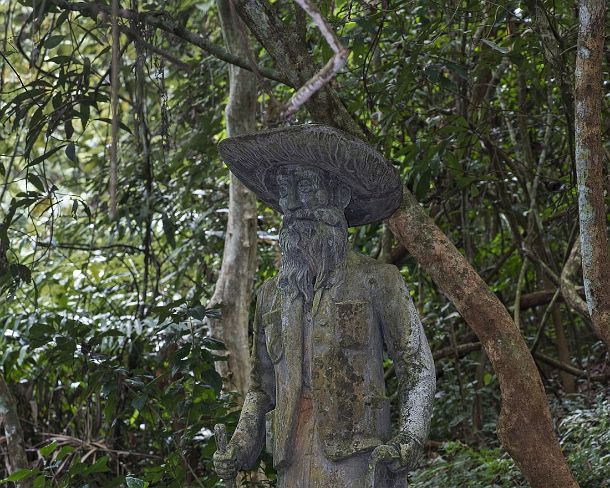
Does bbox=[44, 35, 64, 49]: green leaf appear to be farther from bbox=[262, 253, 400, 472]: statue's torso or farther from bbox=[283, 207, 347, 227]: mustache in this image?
bbox=[262, 253, 400, 472]: statue's torso

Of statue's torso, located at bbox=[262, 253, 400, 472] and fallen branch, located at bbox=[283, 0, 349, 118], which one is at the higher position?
fallen branch, located at bbox=[283, 0, 349, 118]

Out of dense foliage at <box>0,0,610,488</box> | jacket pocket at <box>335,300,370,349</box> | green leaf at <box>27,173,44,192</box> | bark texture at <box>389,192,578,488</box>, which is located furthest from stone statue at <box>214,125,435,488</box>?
green leaf at <box>27,173,44,192</box>

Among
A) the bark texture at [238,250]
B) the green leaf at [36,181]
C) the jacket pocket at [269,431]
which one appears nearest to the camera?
the jacket pocket at [269,431]

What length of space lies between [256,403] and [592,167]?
1.92 meters

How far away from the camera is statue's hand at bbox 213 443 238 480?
12.5 ft

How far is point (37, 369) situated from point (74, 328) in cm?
330

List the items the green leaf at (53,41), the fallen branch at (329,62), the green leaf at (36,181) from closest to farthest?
the fallen branch at (329,62) < the green leaf at (53,41) < the green leaf at (36,181)

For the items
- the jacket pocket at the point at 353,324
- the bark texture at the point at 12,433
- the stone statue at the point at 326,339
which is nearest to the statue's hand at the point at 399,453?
the stone statue at the point at 326,339

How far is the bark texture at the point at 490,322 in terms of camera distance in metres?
4.75

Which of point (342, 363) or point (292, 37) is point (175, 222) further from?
point (342, 363)

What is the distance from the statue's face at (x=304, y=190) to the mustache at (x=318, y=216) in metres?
0.02

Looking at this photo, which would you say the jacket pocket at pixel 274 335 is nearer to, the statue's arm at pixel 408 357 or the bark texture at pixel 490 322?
the statue's arm at pixel 408 357

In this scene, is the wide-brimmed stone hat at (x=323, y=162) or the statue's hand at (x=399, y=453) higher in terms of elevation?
the wide-brimmed stone hat at (x=323, y=162)

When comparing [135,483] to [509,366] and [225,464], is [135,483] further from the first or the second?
[509,366]
